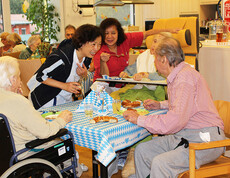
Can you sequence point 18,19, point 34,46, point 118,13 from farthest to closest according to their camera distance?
point 118,13 < point 18,19 < point 34,46

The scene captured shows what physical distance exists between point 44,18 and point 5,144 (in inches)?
248

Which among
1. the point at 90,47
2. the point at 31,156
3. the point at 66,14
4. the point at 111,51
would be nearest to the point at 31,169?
the point at 31,156

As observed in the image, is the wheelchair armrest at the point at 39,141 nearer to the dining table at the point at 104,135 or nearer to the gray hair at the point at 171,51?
the dining table at the point at 104,135

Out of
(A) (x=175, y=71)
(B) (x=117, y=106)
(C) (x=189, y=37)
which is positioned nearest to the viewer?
(A) (x=175, y=71)

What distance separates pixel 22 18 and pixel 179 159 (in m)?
6.54

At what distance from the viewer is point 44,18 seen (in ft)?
25.7

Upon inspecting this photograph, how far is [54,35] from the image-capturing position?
26.3 ft

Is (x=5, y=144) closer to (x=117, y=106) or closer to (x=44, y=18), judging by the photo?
(x=117, y=106)

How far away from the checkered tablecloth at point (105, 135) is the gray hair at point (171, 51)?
52cm

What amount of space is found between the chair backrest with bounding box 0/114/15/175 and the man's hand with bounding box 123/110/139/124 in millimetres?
771

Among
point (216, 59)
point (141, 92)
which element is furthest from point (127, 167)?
point (216, 59)

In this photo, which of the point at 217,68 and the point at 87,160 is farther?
the point at 87,160

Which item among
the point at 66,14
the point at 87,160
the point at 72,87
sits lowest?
the point at 87,160

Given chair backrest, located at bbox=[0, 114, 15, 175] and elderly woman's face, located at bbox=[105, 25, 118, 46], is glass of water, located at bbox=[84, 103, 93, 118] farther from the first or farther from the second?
elderly woman's face, located at bbox=[105, 25, 118, 46]
